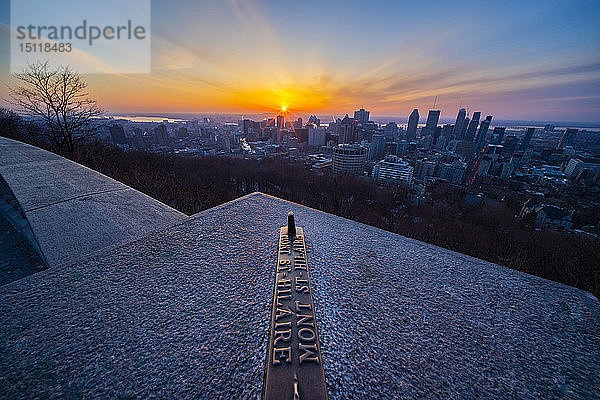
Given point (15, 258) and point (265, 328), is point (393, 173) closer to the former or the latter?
point (265, 328)

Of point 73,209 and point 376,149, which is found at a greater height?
point 376,149

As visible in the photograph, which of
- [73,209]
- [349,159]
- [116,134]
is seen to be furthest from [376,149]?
[73,209]

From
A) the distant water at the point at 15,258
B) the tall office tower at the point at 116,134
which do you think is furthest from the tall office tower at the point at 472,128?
the distant water at the point at 15,258

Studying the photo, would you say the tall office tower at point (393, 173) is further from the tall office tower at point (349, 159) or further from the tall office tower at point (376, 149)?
the tall office tower at point (376, 149)

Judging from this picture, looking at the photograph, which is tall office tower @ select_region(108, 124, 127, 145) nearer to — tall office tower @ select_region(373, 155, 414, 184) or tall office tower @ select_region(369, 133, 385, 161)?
tall office tower @ select_region(373, 155, 414, 184)

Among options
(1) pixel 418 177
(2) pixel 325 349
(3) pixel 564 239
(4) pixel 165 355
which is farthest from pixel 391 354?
(1) pixel 418 177

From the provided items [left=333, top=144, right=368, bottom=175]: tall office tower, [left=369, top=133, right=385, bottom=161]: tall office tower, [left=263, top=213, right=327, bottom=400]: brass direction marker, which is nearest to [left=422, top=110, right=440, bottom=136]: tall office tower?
[left=369, top=133, right=385, bottom=161]: tall office tower
